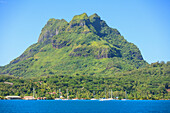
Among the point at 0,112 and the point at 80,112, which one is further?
the point at 80,112

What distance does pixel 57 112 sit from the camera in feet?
493

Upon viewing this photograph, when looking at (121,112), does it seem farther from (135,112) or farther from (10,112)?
(10,112)

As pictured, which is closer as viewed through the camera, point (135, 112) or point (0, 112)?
point (0, 112)

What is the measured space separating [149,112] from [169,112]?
9803mm

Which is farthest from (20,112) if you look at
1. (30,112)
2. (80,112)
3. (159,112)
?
(159,112)

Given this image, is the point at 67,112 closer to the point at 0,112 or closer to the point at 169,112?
the point at 0,112

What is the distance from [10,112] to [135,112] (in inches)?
2213

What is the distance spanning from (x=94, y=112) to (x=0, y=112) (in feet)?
137

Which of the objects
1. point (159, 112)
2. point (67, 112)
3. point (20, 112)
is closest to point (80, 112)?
point (67, 112)

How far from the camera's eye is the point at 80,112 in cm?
15100

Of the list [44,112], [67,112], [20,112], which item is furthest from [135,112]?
[20,112]

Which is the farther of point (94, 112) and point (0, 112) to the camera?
point (94, 112)

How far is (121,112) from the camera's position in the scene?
504 ft

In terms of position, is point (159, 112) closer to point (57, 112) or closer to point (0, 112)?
point (57, 112)
